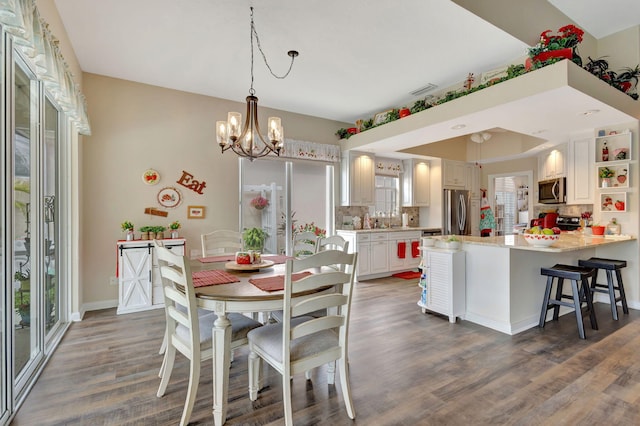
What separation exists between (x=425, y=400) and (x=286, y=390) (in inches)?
37.1

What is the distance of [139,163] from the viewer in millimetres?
4129

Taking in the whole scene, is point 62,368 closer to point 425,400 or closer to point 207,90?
point 425,400

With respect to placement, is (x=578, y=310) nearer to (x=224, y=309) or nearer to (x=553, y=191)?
(x=553, y=191)

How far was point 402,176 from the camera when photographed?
6496 mm

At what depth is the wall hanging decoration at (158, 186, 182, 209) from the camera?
13.9 feet

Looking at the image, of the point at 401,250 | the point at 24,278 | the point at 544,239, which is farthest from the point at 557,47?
the point at 24,278

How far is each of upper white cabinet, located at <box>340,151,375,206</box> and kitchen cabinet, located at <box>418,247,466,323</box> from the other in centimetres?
220

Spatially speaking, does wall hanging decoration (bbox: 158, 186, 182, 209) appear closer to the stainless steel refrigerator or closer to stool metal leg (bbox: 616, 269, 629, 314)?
the stainless steel refrigerator

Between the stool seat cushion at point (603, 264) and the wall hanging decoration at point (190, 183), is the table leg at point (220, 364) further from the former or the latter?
the stool seat cushion at point (603, 264)

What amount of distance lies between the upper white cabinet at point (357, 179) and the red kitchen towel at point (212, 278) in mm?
3631

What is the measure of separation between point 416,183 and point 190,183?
4.24m

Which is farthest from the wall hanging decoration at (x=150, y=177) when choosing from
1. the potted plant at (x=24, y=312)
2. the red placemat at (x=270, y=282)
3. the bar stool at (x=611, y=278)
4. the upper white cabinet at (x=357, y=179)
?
the bar stool at (x=611, y=278)

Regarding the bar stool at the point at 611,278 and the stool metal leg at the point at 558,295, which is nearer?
the stool metal leg at the point at 558,295

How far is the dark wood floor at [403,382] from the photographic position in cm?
187
